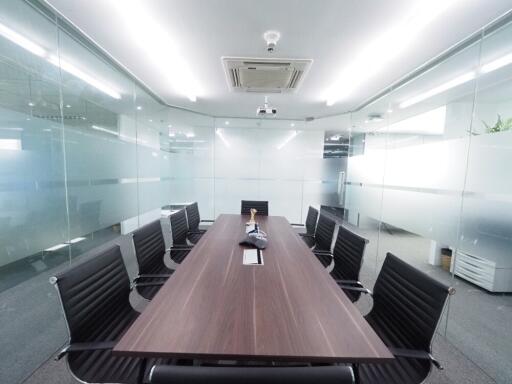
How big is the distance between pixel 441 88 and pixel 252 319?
10.2ft

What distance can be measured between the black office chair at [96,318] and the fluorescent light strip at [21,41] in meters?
1.68

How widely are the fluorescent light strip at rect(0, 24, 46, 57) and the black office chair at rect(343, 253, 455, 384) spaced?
2.98 m

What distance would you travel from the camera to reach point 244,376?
55 centimetres

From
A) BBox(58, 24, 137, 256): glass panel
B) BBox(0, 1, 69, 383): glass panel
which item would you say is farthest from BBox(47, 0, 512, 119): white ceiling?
BBox(0, 1, 69, 383): glass panel

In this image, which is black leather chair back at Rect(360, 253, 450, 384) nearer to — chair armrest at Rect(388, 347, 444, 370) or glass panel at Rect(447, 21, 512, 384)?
chair armrest at Rect(388, 347, 444, 370)

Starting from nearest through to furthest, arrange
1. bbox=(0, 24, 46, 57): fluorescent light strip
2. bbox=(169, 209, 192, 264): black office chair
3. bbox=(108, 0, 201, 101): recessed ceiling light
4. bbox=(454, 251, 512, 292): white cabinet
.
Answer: bbox=(0, 24, 46, 57): fluorescent light strip
bbox=(108, 0, 201, 101): recessed ceiling light
bbox=(454, 251, 512, 292): white cabinet
bbox=(169, 209, 192, 264): black office chair

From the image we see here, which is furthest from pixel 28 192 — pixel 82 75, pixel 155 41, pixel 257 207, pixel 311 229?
pixel 311 229

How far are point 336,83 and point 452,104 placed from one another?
1.36 m

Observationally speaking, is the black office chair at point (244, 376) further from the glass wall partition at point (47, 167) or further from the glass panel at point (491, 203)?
the glass panel at point (491, 203)

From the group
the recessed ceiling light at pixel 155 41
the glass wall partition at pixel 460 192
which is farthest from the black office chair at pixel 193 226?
the glass wall partition at pixel 460 192

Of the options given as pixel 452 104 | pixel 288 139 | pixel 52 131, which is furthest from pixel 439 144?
pixel 52 131

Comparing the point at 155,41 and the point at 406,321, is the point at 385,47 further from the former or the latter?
the point at 406,321

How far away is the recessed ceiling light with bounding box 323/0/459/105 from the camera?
1.68 meters

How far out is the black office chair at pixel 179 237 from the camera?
2330 millimetres
